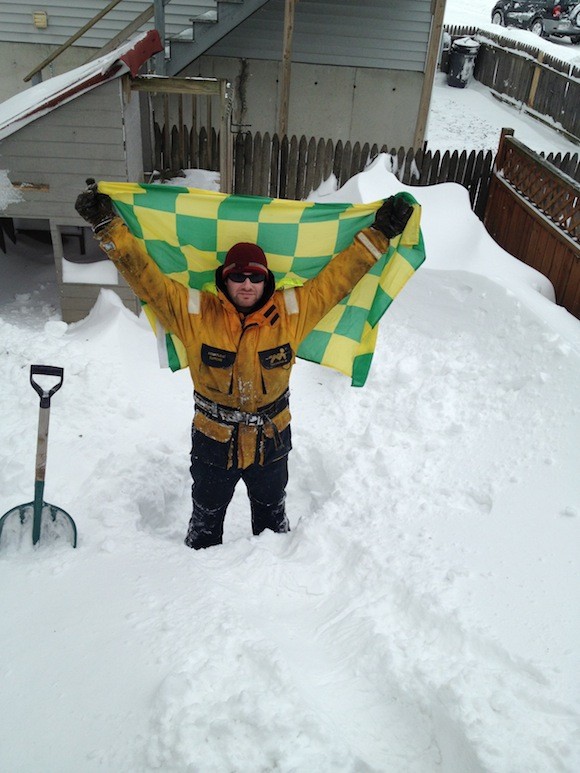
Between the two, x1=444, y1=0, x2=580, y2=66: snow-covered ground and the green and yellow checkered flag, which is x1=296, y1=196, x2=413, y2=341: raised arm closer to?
the green and yellow checkered flag

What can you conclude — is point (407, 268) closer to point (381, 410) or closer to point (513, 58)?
point (381, 410)

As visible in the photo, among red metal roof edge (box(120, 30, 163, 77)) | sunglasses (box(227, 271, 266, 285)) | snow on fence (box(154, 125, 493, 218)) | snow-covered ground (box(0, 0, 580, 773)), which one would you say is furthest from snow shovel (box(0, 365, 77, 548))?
snow on fence (box(154, 125, 493, 218))

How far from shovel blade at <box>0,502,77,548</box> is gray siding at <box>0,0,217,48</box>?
948 centimetres

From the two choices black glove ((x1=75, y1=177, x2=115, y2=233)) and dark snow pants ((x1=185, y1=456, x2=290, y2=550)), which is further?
dark snow pants ((x1=185, y1=456, x2=290, y2=550))

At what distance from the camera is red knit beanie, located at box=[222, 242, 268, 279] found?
122 inches

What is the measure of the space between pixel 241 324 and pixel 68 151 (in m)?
3.70

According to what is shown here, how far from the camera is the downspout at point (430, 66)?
9.76 meters

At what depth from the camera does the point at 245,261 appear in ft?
10.2

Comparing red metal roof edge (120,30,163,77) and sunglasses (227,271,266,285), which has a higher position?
red metal roof edge (120,30,163,77)

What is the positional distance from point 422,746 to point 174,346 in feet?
8.09

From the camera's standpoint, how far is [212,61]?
Answer: 10.2 m

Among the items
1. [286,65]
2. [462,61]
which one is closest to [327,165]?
[286,65]

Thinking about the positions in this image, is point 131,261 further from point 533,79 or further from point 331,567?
point 533,79

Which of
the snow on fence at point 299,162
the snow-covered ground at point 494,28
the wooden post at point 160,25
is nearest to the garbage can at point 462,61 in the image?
the snow-covered ground at point 494,28
